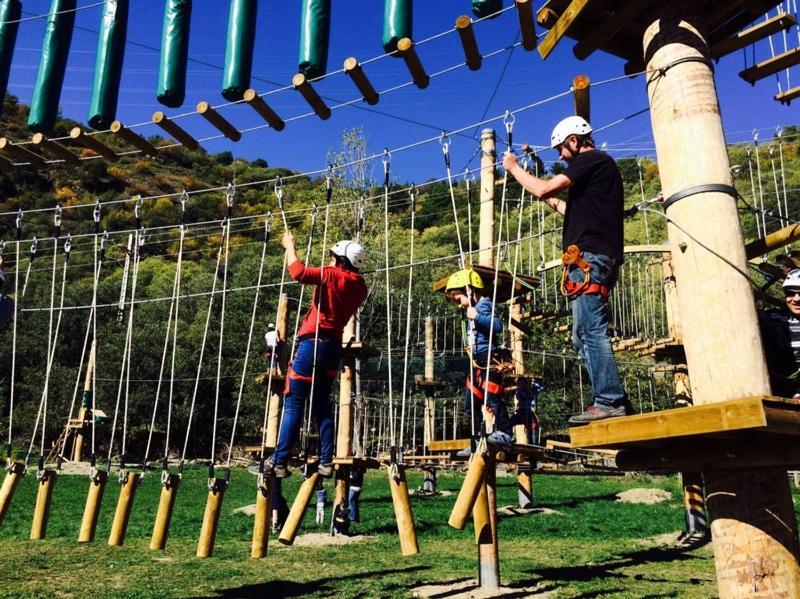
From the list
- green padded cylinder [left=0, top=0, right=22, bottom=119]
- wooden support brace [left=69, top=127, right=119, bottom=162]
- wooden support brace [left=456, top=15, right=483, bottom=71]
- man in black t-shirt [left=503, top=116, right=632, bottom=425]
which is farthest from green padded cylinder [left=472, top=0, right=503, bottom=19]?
green padded cylinder [left=0, top=0, right=22, bottom=119]

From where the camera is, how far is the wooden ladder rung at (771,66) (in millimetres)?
3324

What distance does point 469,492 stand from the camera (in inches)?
115

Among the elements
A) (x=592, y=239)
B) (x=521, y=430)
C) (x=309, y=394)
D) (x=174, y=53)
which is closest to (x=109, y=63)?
(x=174, y=53)

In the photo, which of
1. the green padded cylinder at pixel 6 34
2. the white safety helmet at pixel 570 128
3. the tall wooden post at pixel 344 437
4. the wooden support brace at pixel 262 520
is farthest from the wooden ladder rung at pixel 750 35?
the tall wooden post at pixel 344 437

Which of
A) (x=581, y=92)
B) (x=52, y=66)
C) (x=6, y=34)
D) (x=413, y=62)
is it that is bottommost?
(x=581, y=92)

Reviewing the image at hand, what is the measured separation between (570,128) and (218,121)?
2.33 m

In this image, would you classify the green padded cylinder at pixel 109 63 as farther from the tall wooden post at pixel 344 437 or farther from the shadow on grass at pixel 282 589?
the tall wooden post at pixel 344 437

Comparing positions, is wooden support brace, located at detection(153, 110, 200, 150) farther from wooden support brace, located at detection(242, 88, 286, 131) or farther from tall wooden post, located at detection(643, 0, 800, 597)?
tall wooden post, located at detection(643, 0, 800, 597)

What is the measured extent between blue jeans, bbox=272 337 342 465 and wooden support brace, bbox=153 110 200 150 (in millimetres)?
1528

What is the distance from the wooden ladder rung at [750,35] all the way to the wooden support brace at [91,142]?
3757 mm

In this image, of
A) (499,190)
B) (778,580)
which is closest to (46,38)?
(778,580)

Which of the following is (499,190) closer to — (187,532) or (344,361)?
(344,361)

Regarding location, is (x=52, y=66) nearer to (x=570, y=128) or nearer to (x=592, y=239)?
(x=570, y=128)

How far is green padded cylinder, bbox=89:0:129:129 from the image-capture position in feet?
15.6
